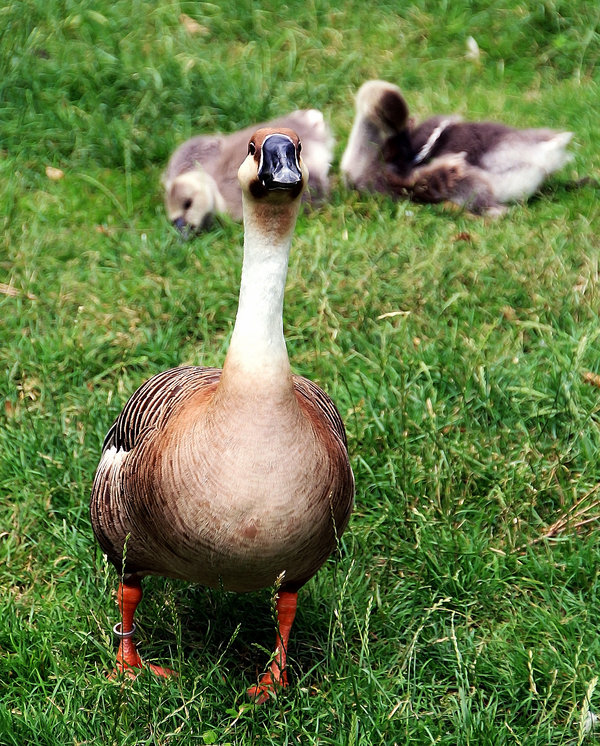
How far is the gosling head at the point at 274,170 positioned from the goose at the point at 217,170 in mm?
3398

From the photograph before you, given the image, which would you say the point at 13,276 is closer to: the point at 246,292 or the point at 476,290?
the point at 476,290

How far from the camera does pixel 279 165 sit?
2592 millimetres

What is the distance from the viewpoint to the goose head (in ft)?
21.6

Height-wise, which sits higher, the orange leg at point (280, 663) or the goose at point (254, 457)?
the goose at point (254, 457)

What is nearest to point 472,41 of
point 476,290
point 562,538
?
point 476,290

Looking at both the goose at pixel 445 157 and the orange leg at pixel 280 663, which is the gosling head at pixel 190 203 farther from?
the orange leg at pixel 280 663

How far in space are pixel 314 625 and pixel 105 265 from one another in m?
→ 2.97

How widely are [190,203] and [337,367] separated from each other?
1.91 meters

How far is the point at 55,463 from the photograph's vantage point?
13.8ft

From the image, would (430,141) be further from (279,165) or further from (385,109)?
(279,165)

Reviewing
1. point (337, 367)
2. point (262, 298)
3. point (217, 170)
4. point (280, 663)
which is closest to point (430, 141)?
point (217, 170)

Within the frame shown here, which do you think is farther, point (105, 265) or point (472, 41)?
point (472, 41)

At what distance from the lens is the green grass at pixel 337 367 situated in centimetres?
326

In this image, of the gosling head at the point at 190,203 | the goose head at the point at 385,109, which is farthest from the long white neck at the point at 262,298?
the goose head at the point at 385,109
